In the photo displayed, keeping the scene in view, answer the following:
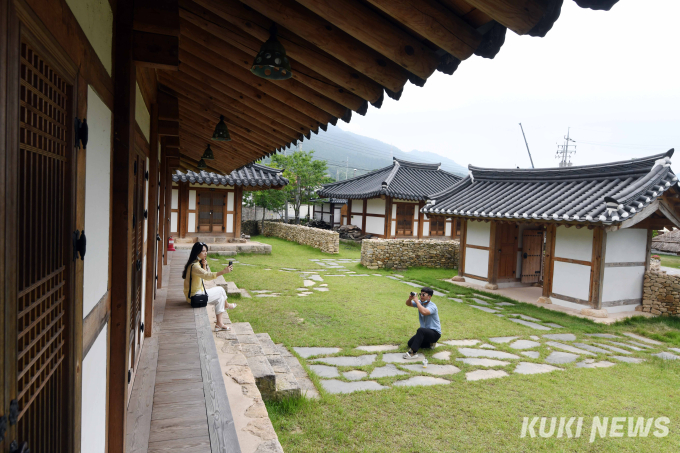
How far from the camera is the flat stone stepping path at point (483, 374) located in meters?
5.26

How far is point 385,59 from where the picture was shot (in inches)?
89.4

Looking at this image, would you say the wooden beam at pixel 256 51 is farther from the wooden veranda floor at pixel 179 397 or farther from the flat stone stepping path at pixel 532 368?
the flat stone stepping path at pixel 532 368

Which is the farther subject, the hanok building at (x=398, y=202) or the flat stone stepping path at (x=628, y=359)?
the hanok building at (x=398, y=202)

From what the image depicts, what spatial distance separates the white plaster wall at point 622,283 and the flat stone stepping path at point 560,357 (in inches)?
130

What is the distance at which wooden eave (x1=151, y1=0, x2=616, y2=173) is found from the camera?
1.76 metres

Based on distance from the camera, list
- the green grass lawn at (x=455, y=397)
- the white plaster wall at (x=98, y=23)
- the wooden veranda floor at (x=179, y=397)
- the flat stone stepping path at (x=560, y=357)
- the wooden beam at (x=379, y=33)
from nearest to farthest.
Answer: the white plaster wall at (x=98, y=23) → the wooden beam at (x=379, y=33) → the wooden veranda floor at (x=179, y=397) → the green grass lawn at (x=455, y=397) → the flat stone stepping path at (x=560, y=357)

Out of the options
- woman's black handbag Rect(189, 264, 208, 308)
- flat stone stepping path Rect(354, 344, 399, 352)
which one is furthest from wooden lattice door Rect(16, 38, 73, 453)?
flat stone stepping path Rect(354, 344, 399, 352)

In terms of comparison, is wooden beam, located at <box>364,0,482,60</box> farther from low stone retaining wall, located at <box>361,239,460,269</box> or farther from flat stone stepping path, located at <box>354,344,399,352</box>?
low stone retaining wall, located at <box>361,239,460,269</box>

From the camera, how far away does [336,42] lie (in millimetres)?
2189

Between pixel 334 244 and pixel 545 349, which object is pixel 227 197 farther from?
pixel 545 349

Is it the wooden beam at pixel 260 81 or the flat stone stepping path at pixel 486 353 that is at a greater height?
the wooden beam at pixel 260 81

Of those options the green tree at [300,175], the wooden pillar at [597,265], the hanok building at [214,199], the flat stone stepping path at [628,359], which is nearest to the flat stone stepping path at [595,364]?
the flat stone stepping path at [628,359]

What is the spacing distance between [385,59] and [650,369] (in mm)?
6199

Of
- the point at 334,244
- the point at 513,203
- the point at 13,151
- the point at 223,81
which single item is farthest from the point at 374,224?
the point at 13,151
